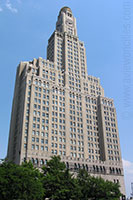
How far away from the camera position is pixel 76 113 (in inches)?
4063

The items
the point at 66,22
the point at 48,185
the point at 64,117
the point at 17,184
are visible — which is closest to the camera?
the point at 17,184

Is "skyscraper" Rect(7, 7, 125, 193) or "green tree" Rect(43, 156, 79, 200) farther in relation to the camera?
"skyscraper" Rect(7, 7, 125, 193)

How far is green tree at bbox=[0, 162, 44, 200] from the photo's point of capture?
136ft

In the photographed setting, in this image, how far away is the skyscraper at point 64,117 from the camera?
286ft

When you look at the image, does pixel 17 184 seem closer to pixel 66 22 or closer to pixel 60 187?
pixel 60 187

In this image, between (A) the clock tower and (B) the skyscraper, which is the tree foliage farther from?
(A) the clock tower

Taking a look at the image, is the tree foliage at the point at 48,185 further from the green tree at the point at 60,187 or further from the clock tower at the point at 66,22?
the clock tower at the point at 66,22

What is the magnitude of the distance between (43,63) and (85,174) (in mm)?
62326

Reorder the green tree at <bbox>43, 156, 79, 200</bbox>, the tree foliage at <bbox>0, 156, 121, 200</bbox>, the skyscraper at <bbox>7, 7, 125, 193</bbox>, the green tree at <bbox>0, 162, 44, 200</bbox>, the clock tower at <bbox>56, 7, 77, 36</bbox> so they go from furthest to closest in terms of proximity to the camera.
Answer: the clock tower at <bbox>56, 7, 77, 36</bbox>
the skyscraper at <bbox>7, 7, 125, 193</bbox>
the green tree at <bbox>43, 156, 79, 200</bbox>
the tree foliage at <bbox>0, 156, 121, 200</bbox>
the green tree at <bbox>0, 162, 44, 200</bbox>

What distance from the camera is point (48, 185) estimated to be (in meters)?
52.3

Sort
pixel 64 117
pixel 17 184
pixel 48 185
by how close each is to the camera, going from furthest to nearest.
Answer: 1. pixel 64 117
2. pixel 48 185
3. pixel 17 184

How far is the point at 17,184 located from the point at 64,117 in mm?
57822

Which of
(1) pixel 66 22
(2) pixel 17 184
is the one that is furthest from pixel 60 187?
(1) pixel 66 22

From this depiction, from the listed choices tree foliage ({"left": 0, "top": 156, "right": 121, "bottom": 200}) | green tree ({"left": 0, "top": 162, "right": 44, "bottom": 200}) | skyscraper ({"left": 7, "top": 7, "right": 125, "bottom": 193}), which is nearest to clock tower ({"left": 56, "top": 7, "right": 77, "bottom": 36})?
skyscraper ({"left": 7, "top": 7, "right": 125, "bottom": 193})
